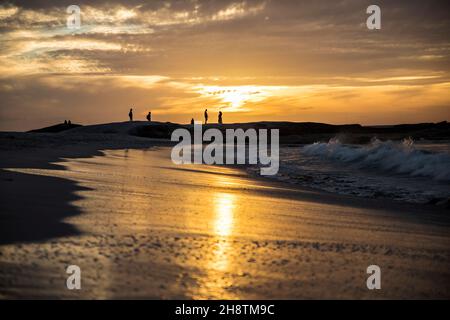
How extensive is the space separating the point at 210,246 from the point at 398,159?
47.0 ft

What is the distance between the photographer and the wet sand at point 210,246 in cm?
343

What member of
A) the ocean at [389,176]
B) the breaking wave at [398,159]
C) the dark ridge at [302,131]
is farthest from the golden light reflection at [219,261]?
the dark ridge at [302,131]

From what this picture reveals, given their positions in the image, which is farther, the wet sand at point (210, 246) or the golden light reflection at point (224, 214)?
the golden light reflection at point (224, 214)

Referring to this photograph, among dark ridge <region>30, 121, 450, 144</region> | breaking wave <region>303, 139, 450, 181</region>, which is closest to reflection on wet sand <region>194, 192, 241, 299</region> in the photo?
breaking wave <region>303, 139, 450, 181</region>

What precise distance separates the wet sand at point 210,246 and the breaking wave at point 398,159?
22.3 feet

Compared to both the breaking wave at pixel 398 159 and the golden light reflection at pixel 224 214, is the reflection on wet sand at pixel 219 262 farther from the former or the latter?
the breaking wave at pixel 398 159

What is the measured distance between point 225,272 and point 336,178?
11075 mm

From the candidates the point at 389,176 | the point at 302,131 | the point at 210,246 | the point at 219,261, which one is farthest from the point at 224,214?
the point at 302,131

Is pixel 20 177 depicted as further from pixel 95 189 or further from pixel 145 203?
pixel 145 203

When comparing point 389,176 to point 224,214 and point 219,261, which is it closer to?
point 224,214

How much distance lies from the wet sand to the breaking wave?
678 cm

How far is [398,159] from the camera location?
17375 mm

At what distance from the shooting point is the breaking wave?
47.1ft
